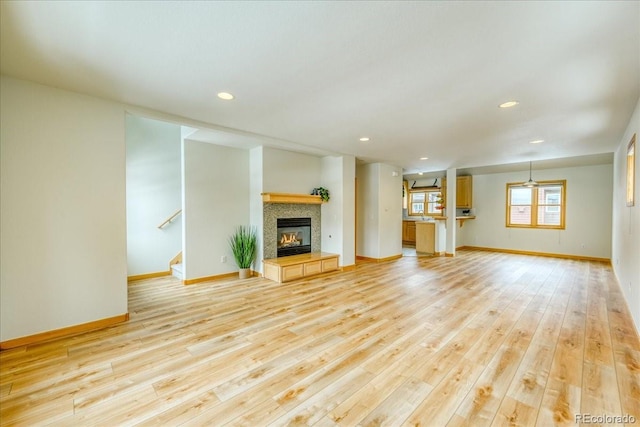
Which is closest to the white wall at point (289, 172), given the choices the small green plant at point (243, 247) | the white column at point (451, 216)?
the small green plant at point (243, 247)

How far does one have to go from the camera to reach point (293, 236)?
571 centimetres

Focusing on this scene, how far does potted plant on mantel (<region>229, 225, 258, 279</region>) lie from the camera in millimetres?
5078

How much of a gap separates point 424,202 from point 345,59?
8.99 m

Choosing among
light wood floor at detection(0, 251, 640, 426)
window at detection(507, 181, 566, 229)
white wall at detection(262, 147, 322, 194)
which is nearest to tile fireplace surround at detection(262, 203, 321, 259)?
white wall at detection(262, 147, 322, 194)

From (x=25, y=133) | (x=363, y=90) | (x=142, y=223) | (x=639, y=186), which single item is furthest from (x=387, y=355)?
(x=142, y=223)

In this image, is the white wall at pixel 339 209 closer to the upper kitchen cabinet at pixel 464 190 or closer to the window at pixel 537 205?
the upper kitchen cabinet at pixel 464 190

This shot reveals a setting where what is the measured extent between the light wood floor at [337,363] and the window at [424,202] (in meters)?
6.11

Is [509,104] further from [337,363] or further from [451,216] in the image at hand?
[451,216]

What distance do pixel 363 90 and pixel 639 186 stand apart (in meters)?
3.15

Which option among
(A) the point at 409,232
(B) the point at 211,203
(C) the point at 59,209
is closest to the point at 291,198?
(B) the point at 211,203

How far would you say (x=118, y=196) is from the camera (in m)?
3.09

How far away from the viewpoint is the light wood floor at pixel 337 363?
172cm

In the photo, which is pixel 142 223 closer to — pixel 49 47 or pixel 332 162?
pixel 49 47

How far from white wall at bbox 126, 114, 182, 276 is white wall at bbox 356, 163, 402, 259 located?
4443mm
